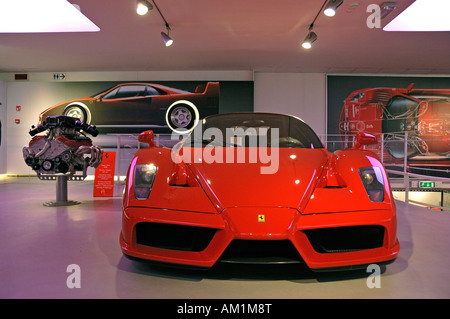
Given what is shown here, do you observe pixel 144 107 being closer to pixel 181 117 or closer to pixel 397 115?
Answer: pixel 181 117

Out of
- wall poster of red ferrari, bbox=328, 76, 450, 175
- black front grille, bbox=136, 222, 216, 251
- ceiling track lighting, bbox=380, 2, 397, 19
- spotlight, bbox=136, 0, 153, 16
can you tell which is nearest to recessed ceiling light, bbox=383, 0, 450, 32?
ceiling track lighting, bbox=380, 2, 397, 19

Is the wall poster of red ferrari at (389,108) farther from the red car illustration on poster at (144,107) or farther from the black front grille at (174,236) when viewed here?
the black front grille at (174,236)

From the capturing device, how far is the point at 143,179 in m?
1.52

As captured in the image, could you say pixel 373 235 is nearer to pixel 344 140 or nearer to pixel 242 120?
pixel 242 120

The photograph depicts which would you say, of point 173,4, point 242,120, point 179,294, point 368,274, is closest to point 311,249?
point 368,274

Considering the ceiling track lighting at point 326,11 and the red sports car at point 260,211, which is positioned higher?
the ceiling track lighting at point 326,11

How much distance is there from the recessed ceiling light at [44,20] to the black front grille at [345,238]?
18.5 feet

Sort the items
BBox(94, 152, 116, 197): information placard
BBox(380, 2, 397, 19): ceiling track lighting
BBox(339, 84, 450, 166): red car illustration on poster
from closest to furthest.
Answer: BBox(94, 152, 116, 197): information placard, BBox(380, 2, 397, 19): ceiling track lighting, BBox(339, 84, 450, 166): red car illustration on poster

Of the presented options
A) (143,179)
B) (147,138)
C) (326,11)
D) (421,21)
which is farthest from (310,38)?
(143,179)

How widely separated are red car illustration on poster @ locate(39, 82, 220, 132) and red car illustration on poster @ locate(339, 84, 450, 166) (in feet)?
12.1

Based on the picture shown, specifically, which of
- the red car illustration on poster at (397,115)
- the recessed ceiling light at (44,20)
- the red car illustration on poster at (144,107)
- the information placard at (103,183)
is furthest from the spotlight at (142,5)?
the red car illustration on poster at (397,115)

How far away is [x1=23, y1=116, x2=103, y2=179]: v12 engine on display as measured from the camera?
137 inches

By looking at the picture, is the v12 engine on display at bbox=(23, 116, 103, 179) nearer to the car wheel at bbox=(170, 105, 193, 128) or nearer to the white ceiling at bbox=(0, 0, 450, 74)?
the white ceiling at bbox=(0, 0, 450, 74)

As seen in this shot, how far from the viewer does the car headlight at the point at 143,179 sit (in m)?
1.46
